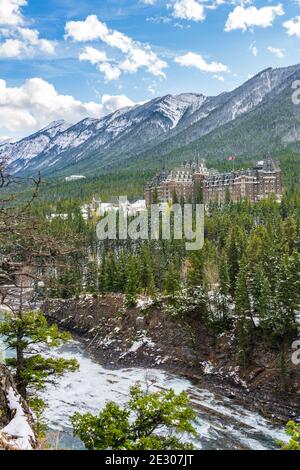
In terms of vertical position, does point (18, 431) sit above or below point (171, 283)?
above

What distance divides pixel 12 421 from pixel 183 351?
48.5m

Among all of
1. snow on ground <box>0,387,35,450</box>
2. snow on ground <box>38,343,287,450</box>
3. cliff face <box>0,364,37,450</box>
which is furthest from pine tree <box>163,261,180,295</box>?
snow on ground <box>0,387,35,450</box>

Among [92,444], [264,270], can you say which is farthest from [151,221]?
[92,444]

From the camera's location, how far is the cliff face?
9578 millimetres

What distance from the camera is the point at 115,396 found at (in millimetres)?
42812

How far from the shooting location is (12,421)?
1055cm

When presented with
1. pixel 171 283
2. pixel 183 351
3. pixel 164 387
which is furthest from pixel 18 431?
pixel 171 283

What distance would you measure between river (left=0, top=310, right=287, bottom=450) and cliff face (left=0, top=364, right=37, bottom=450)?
51.3ft

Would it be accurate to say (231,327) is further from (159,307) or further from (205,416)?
(205,416)

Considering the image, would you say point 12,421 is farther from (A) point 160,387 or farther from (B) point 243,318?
(B) point 243,318

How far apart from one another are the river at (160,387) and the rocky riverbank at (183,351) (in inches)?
88.6

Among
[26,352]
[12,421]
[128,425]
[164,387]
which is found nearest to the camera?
[12,421]

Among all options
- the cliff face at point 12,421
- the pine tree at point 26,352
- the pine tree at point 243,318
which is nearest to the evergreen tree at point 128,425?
the pine tree at point 26,352

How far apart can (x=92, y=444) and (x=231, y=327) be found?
146 ft
